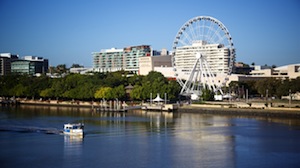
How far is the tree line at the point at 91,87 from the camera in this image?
186 feet

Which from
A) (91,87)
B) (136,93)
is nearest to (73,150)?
(136,93)

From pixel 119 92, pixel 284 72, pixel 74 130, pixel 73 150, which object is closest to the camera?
pixel 73 150

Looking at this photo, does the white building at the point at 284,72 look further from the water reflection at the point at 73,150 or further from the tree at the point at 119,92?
the water reflection at the point at 73,150

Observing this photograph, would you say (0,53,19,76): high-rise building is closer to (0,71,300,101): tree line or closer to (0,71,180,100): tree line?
(0,71,180,100): tree line

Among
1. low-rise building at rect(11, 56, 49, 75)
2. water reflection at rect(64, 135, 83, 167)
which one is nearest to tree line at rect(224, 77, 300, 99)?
water reflection at rect(64, 135, 83, 167)

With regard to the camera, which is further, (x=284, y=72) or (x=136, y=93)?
(x=284, y=72)

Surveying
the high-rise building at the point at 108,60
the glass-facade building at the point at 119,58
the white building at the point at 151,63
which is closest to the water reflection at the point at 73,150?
the white building at the point at 151,63

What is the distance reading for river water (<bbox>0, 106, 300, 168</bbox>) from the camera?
71.6ft

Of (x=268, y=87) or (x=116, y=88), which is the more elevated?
(x=116, y=88)

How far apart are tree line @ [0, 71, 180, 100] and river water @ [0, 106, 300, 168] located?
61.9 feet

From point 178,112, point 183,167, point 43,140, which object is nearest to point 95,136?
point 43,140

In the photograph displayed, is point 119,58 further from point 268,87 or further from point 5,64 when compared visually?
point 268,87

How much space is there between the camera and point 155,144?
2659 cm

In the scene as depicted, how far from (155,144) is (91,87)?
35.3m
